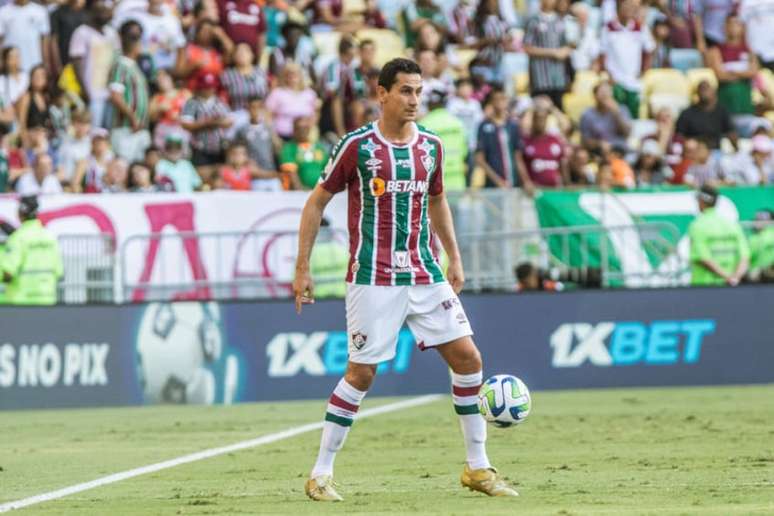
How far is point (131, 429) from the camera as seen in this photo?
15391 mm

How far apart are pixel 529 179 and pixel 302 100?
328 cm

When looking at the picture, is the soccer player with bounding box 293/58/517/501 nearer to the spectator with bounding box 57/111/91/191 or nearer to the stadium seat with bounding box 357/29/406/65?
the spectator with bounding box 57/111/91/191

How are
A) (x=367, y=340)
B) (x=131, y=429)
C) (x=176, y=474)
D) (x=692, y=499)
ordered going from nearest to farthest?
(x=692, y=499) → (x=367, y=340) → (x=176, y=474) → (x=131, y=429)

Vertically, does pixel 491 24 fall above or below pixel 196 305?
above

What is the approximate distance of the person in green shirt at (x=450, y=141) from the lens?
68.9ft

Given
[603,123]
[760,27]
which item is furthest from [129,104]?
[760,27]

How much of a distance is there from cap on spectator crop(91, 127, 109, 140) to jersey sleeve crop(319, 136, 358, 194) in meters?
12.5

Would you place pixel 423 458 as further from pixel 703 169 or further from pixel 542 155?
pixel 703 169

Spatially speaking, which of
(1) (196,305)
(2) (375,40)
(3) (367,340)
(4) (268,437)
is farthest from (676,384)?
(3) (367,340)

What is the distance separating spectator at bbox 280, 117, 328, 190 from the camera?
21.4 m

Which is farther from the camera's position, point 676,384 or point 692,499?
point 676,384

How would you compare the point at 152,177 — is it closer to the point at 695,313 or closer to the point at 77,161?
the point at 77,161

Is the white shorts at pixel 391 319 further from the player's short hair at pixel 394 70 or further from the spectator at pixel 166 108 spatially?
the spectator at pixel 166 108

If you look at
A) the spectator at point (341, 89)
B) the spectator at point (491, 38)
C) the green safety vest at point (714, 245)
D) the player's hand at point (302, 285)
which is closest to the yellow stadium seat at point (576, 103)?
the spectator at point (491, 38)
